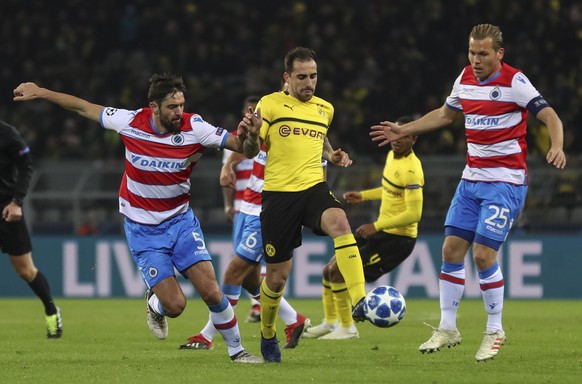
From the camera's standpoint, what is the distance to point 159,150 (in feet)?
27.9

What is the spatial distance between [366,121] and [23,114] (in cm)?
652

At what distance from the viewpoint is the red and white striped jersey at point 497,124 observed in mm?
8594

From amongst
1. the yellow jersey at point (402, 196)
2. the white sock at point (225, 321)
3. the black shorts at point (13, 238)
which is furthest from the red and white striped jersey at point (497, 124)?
the black shorts at point (13, 238)

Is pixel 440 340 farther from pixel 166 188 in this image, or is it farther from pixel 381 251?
pixel 381 251

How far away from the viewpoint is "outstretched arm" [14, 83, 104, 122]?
27.7ft

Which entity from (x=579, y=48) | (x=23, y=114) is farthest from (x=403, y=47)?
(x=23, y=114)

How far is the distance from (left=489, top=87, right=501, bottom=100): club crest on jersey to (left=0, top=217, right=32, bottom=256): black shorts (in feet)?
16.2

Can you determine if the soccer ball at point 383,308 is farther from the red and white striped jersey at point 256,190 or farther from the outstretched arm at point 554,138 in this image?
the red and white striped jersey at point 256,190

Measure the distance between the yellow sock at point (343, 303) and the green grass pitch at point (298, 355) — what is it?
0.92ft

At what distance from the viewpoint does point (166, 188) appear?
864 cm

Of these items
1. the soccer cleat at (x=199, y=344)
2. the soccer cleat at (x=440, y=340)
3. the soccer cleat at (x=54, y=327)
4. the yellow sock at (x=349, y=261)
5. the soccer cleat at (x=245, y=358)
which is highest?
the yellow sock at (x=349, y=261)

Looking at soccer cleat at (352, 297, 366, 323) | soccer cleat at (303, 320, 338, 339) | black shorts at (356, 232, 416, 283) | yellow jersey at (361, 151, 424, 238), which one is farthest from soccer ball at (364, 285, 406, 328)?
black shorts at (356, 232, 416, 283)

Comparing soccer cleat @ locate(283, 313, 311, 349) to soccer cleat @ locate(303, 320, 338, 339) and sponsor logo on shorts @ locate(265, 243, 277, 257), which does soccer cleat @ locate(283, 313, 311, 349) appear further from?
sponsor logo on shorts @ locate(265, 243, 277, 257)

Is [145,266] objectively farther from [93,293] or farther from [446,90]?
[446,90]
